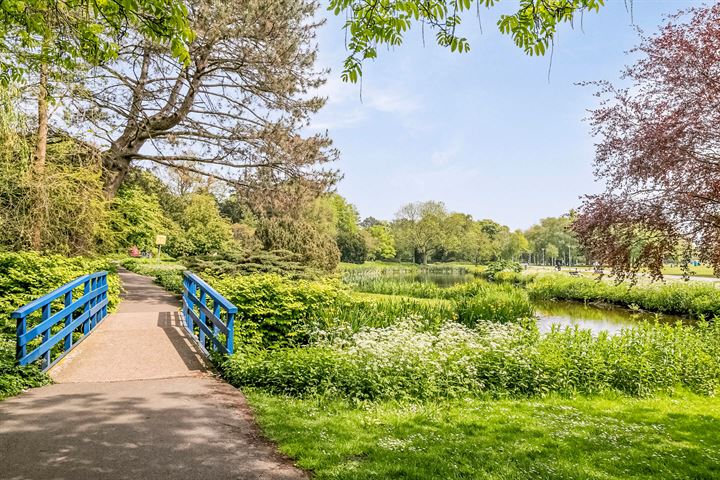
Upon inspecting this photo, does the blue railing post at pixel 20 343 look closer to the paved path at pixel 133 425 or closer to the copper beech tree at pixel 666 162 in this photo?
the paved path at pixel 133 425

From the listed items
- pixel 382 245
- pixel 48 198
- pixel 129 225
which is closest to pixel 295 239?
pixel 129 225

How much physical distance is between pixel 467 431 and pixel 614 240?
451cm

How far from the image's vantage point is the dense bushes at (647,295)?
762 inches

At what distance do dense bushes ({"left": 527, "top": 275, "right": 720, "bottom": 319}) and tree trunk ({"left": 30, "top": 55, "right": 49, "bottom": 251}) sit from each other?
57.1 ft

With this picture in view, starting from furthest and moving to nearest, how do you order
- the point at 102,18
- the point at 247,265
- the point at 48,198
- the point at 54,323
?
1. the point at 247,265
2. the point at 48,198
3. the point at 54,323
4. the point at 102,18

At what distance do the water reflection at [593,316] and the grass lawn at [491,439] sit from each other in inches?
417

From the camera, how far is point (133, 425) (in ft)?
14.2

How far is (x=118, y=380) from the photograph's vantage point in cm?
589

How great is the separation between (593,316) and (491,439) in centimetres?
1741

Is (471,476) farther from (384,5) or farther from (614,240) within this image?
(614,240)

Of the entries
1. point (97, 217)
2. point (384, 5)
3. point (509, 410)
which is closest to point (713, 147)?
point (509, 410)

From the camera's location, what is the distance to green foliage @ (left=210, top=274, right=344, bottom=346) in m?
7.96

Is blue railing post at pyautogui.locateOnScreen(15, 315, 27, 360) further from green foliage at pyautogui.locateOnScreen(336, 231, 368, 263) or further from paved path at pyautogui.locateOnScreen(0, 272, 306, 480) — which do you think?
green foliage at pyautogui.locateOnScreen(336, 231, 368, 263)

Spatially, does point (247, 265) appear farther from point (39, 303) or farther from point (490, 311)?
point (39, 303)
